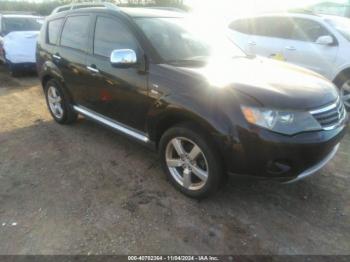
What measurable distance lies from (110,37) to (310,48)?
4.13 meters

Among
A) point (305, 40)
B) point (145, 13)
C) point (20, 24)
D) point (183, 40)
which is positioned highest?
point (145, 13)

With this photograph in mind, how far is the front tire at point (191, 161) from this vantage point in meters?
3.05

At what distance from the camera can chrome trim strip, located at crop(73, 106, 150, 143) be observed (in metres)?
3.80

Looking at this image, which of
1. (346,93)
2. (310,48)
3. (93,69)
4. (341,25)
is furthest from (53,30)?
(341,25)

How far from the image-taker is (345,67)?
6.04 meters

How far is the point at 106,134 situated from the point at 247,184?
2355 mm

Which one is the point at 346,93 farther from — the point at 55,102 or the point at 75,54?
the point at 55,102

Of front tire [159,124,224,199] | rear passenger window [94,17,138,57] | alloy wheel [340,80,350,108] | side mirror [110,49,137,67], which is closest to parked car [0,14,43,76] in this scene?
rear passenger window [94,17,138,57]

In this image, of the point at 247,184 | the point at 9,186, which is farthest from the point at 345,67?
the point at 9,186

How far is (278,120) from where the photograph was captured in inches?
108

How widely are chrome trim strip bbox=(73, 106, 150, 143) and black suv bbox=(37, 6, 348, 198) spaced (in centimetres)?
1

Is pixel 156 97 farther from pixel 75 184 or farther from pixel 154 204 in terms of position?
pixel 75 184

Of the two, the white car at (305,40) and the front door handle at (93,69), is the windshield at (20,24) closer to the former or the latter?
the white car at (305,40)

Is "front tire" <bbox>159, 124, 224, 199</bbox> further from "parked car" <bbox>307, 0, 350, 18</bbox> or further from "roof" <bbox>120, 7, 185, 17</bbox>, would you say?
"parked car" <bbox>307, 0, 350, 18</bbox>
